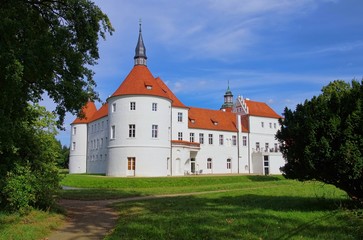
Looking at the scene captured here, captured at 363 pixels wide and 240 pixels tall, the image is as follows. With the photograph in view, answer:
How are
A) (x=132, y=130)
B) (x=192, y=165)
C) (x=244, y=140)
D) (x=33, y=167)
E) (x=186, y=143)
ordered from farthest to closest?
(x=244, y=140) → (x=192, y=165) → (x=186, y=143) → (x=132, y=130) → (x=33, y=167)

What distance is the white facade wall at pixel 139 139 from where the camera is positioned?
146 feet

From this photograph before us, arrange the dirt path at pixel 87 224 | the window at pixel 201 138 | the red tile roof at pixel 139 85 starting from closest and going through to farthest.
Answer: the dirt path at pixel 87 224
the red tile roof at pixel 139 85
the window at pixel 201 138

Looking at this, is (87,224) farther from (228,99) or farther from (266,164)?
(228,99)

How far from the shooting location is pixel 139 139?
147 feet

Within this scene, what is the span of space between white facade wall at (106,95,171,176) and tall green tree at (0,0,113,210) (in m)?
31.6

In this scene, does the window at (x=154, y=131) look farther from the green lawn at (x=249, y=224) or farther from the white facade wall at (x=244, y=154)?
the green lawn at (x=249, y=224)

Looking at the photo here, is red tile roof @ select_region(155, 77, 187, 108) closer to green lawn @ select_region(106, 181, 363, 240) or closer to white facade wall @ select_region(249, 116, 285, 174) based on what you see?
white facade wall @ select_region(249, 116, 285, 174)

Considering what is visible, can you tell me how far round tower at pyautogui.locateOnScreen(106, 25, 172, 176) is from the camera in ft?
147

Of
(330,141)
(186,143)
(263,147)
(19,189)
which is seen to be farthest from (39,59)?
(263,147)

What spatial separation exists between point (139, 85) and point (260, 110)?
2649 cm

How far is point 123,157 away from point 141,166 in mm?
2636

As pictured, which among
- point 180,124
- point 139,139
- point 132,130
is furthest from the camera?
point 180,124

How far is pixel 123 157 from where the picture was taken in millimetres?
45062

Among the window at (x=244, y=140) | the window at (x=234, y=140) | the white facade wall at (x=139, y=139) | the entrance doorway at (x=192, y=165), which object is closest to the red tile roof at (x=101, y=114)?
the white facade wall at (x=139, y=139)
